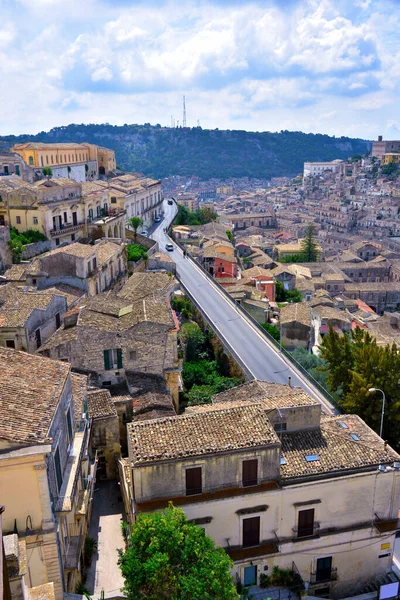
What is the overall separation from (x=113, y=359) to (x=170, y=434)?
11394 millimetres

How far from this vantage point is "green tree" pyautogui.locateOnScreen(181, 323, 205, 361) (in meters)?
41.5

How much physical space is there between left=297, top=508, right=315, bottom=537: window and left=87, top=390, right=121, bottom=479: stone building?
32.8 feet

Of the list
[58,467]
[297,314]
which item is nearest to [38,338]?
[58,467]

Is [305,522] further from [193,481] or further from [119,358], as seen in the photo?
[119,358]

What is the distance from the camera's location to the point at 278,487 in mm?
19703

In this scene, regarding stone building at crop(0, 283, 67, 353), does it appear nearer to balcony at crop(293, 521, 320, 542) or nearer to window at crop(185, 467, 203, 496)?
window at crop(185, 467, 203, 496)

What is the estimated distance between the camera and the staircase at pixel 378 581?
2144cm

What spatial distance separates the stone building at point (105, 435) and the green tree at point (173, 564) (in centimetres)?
1004

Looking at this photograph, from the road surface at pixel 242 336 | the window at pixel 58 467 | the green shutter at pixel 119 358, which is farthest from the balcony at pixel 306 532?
the green shutter at pixel 119 358

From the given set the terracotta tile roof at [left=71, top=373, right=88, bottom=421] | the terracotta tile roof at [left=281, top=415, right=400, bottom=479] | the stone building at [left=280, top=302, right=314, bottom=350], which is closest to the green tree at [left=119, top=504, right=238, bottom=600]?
the terracotta tile roof at [left=281, top=415, right=400, bottom=479]

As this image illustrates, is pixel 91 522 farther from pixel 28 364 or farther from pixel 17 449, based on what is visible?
pixel 17 449

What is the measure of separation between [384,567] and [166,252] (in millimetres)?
53392

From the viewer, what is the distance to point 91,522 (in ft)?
76.8

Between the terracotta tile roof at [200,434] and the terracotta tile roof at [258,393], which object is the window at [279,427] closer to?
the terracotta tile roof at [200,434]
